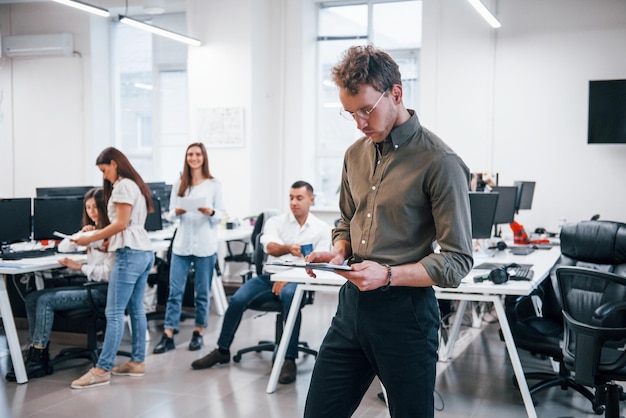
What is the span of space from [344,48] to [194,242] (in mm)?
4021

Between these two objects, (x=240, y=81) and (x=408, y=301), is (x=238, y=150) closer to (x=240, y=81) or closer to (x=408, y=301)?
(x=240, y=81)

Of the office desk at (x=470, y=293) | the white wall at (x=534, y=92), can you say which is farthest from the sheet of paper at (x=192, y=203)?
the white wall at (x=534, y=92)

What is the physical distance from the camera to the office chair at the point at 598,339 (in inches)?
121

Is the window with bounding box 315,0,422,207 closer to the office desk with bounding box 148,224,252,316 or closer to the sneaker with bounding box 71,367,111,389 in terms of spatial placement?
the office desk with bounding box 148,224,252,316

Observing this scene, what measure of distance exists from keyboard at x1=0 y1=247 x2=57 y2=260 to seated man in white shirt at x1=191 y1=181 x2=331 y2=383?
1.39 meters

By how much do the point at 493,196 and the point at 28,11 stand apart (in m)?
7.02

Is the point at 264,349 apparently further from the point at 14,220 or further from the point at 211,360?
the point at 14,220

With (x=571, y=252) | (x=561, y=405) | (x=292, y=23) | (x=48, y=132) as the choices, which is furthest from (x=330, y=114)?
(x=561, y=405)

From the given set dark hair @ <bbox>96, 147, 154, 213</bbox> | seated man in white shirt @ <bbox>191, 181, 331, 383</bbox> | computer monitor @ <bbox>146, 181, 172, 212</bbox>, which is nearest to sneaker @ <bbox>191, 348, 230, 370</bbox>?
seated man in white shirt @ <bbox>191, 181, 331, 383</bbox>

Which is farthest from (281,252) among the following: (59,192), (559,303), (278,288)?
(59,192)

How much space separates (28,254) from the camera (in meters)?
4.83

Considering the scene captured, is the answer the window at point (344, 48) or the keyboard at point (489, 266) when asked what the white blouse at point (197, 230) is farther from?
the window at point (344, 48)

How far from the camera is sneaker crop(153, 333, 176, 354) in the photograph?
5.03 metres

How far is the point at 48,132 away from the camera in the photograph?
8969 mm
